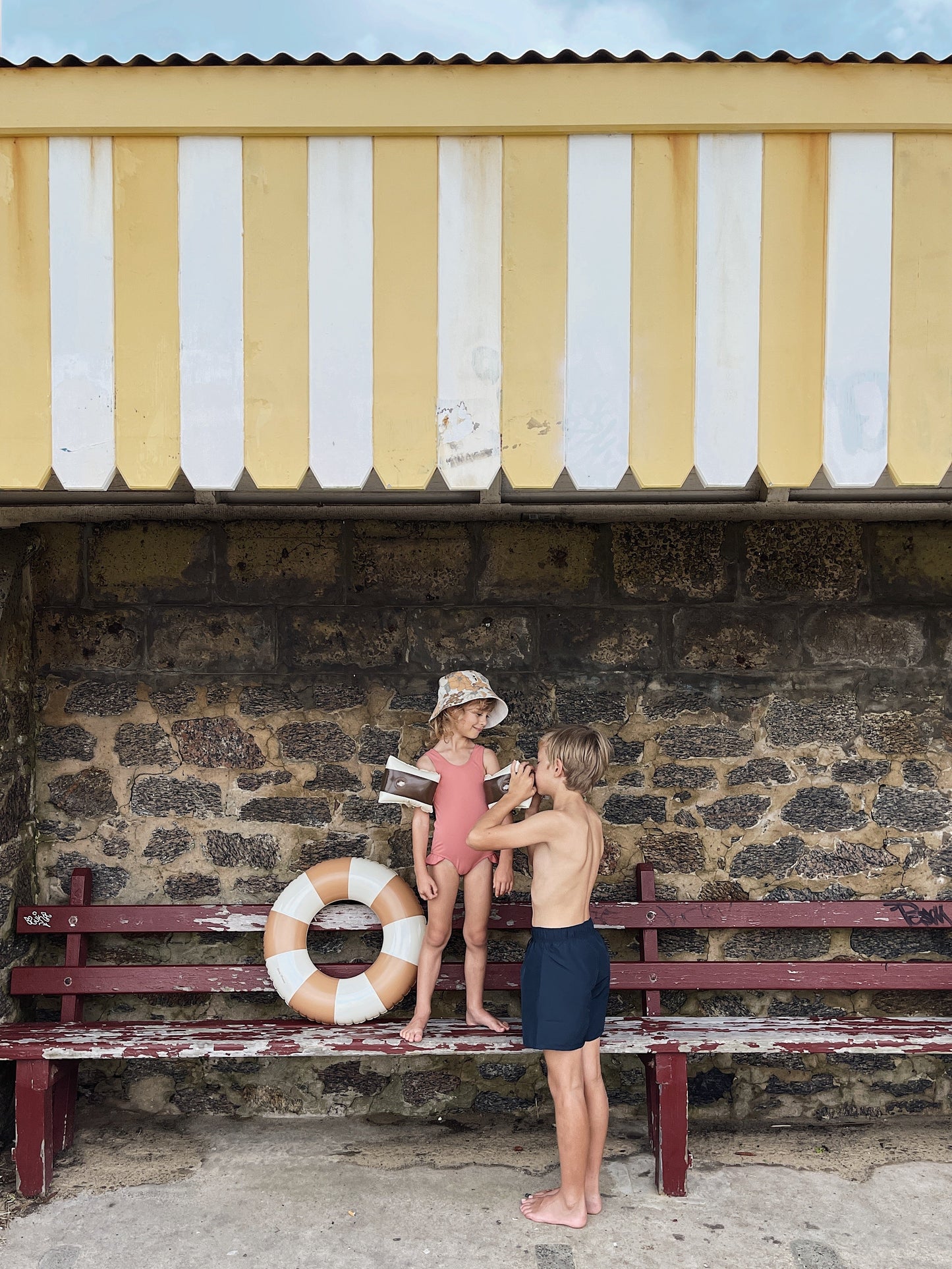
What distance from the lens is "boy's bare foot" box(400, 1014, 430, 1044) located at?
312 cm

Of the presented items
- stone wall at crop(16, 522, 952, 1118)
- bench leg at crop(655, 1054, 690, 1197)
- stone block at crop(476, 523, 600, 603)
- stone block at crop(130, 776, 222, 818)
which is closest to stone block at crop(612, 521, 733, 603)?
stone wall at crop(16, 522, 952, 1118)

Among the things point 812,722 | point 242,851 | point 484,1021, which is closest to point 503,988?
point 484,1021

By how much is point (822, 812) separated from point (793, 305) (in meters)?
2.09

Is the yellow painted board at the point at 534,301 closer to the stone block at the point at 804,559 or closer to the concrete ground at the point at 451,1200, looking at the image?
the stone block at the point at 804,559

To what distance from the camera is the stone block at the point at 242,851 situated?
3.72 metres

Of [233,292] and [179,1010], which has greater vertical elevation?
[233,292]

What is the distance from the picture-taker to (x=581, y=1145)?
2809 millimetres

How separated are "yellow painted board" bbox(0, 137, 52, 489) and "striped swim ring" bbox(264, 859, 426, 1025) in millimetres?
1742

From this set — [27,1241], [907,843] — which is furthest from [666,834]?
[27,1241]

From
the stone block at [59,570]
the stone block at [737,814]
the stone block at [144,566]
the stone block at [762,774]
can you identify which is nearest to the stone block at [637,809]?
the stone block at [737,814]

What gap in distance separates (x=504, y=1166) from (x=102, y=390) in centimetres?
283

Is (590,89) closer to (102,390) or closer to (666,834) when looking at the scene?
(102,390)

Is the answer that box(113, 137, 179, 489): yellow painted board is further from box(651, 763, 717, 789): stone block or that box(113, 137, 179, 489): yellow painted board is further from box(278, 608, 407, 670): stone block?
box(651, 763, 717, 789): stone block

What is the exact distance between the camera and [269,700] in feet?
12.2
